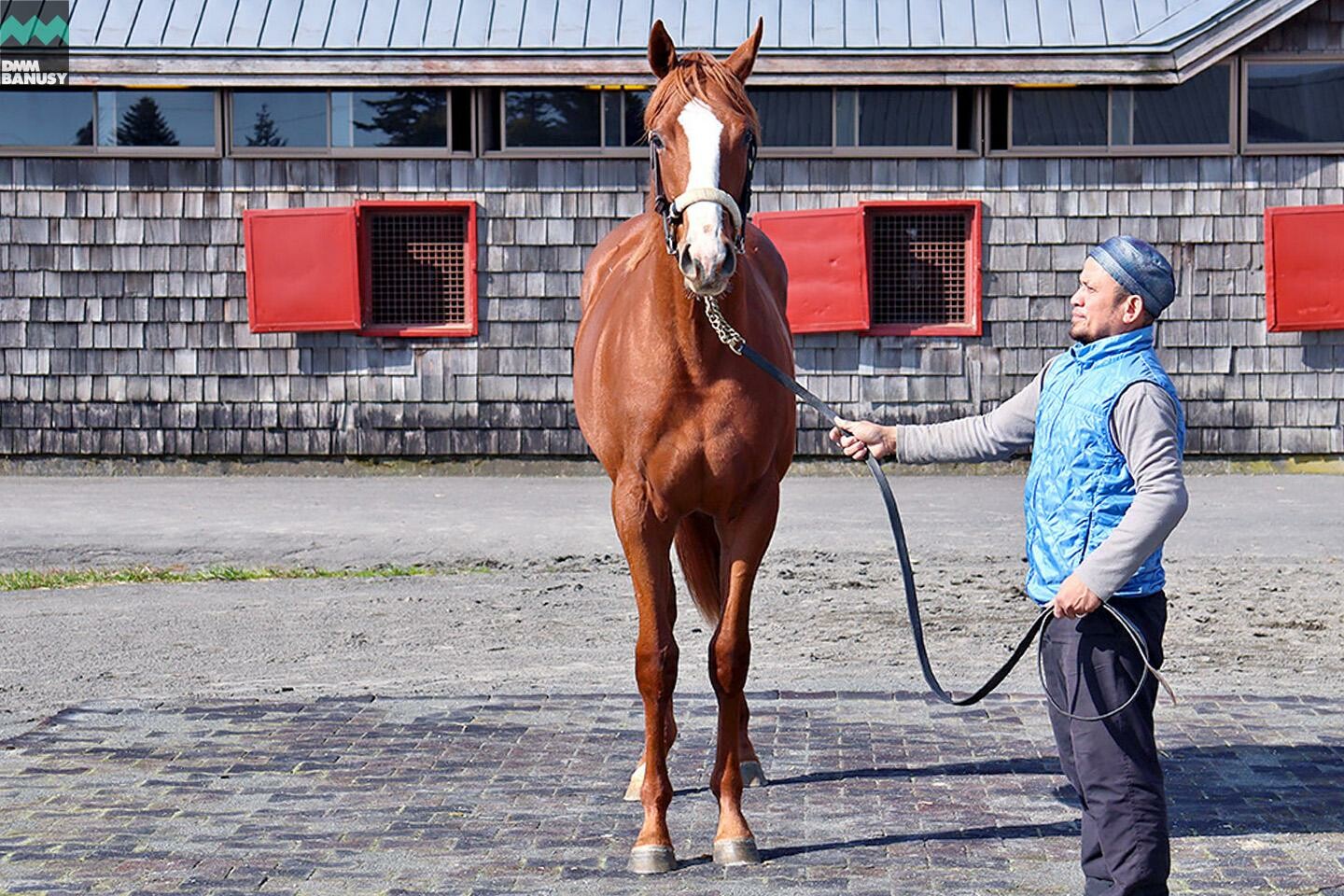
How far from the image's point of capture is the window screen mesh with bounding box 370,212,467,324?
1739 centimetres

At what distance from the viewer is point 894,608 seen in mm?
9648

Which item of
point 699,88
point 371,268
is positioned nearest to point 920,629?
point 699,88

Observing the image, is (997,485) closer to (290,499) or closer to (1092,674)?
(290,499)

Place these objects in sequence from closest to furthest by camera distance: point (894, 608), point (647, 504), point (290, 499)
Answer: point (647, 504)
point (894, 608)
point (290, 499)

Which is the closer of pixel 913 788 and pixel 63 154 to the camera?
pixel 913 788

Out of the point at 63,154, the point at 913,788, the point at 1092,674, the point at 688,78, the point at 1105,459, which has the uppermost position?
the point at 63,154

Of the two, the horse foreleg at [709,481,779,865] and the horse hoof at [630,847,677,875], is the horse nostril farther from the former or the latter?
the horse hoof at [630,847,677,875]

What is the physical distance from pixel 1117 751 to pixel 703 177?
1.81m

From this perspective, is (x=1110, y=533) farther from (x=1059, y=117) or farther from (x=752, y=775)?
(x=1059, y=117)

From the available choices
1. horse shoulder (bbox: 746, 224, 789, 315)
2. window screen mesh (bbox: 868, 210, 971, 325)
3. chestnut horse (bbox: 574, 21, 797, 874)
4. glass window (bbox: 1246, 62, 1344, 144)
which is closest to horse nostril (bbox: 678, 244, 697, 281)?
chestnut horse (bbox: 574, 21, 797, 874)

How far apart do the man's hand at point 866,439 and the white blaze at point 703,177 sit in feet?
2.19

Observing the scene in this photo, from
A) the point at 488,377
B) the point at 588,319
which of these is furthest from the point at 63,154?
the point at 588,319

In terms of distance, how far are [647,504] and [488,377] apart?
12063 mm

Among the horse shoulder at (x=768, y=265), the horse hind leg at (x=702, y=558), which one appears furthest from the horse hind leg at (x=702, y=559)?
the horse shoulder at (x=768, y=265)
